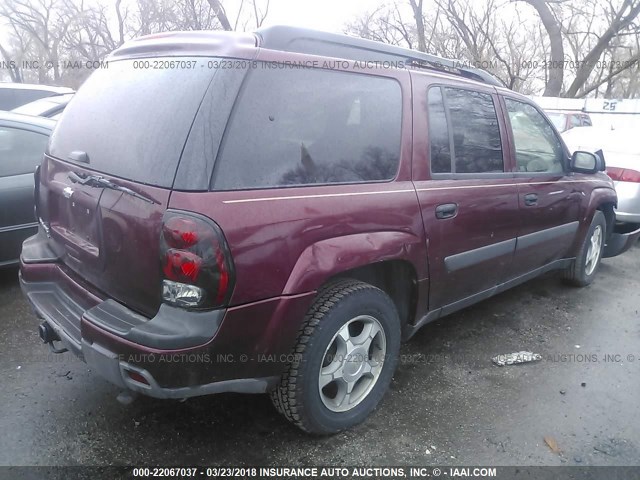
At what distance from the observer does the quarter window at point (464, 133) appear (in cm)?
280

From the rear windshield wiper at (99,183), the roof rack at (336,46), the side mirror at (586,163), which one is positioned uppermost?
the roof rack at (336,46)

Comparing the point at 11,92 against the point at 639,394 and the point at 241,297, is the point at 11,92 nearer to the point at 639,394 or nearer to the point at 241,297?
the point at 241,297

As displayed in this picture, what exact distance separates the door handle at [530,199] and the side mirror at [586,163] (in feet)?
2.35

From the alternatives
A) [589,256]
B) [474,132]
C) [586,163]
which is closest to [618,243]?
[589,256]

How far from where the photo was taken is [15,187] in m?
3.96

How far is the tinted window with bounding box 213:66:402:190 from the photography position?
199 cm

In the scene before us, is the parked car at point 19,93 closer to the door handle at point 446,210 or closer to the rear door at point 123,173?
the rear door at point 123,173

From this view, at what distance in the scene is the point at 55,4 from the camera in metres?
32.1

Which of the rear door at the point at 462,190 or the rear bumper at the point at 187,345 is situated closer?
the rear bumper at the point at 187,345

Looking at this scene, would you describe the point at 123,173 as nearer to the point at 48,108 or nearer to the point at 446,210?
the point at 446,210

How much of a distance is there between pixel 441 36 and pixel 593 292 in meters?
20.9

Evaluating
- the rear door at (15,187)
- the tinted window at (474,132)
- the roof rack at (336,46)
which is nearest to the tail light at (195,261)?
the roof rack at (336,46)

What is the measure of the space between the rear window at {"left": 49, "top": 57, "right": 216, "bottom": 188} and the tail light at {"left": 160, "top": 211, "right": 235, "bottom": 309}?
0.20 metres

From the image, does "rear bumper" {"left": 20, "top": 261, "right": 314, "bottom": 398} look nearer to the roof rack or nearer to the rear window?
the rear window
